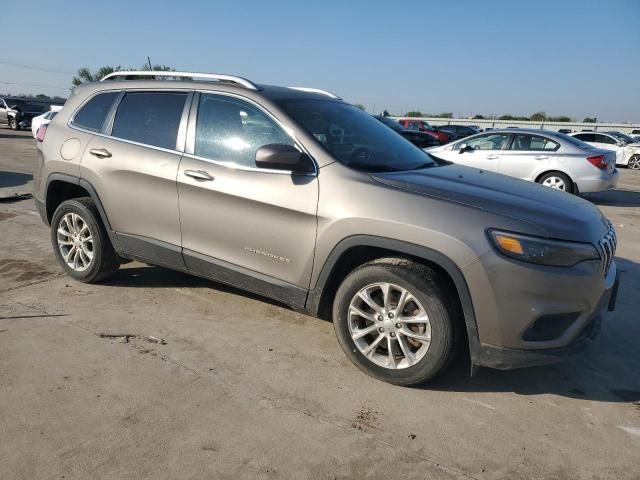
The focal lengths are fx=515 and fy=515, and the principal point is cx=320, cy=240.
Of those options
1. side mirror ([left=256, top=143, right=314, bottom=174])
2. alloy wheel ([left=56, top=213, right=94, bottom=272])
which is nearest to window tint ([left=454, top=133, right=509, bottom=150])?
side mirror ([left=256, top=143, right=314, bottom=174])

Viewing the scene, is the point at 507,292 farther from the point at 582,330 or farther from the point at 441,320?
the point at 582,330

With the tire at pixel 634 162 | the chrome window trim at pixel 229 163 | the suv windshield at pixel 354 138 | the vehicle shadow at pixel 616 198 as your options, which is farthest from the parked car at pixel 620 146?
the chrome window trim at pixel 229 163

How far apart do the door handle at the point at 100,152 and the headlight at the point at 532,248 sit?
306cm

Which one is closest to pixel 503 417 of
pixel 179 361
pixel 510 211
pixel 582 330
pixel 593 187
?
pixel 582 330

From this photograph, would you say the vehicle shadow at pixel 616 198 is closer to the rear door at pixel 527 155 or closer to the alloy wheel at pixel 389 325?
the rear door at pixel 527 155

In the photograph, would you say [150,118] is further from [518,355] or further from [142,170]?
[518,355]

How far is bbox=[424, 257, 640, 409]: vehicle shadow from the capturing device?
3164mm

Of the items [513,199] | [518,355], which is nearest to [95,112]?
[513,199]

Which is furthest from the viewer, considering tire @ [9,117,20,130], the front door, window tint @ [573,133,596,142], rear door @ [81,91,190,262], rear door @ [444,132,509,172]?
tire @ [9,117,20,130]

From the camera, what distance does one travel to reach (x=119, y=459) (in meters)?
2.39

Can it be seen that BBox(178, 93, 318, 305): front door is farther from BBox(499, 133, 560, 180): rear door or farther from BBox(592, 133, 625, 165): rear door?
BBox(592, 133, 625, 165): rear door

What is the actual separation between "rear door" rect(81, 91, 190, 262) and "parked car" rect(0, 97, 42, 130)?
27706mm

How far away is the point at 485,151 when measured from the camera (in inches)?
428

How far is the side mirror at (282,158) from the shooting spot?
124 inches
